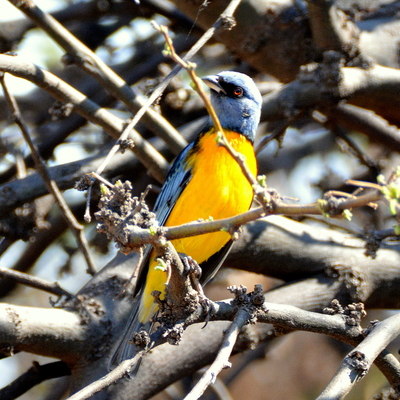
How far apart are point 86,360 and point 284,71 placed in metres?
3.68

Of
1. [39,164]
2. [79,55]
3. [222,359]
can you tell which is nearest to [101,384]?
[222,359]

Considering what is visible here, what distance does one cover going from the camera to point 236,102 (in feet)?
16.3

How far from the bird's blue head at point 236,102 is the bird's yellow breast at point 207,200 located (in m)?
0.53

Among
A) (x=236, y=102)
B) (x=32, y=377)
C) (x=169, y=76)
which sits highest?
(x=236, y=102)

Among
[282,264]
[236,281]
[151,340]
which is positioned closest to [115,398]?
[151,340]

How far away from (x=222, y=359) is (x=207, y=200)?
70.3 inches

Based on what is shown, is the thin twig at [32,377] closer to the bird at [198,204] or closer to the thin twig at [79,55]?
the bird at [198,204]

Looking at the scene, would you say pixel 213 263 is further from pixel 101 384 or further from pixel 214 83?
pixel 101 384

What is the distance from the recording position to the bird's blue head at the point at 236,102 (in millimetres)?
4898

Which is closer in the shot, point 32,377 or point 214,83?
point 32,377

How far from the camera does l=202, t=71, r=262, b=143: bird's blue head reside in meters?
4.90

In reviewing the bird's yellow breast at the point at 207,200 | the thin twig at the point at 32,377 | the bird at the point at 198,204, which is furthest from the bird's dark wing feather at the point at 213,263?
the thin twig at the point at 32,377

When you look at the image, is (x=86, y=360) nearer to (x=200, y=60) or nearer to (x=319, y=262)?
(x=319, y=262)

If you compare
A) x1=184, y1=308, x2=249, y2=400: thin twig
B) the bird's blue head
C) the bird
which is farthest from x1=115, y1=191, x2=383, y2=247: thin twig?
the bird's blue head
